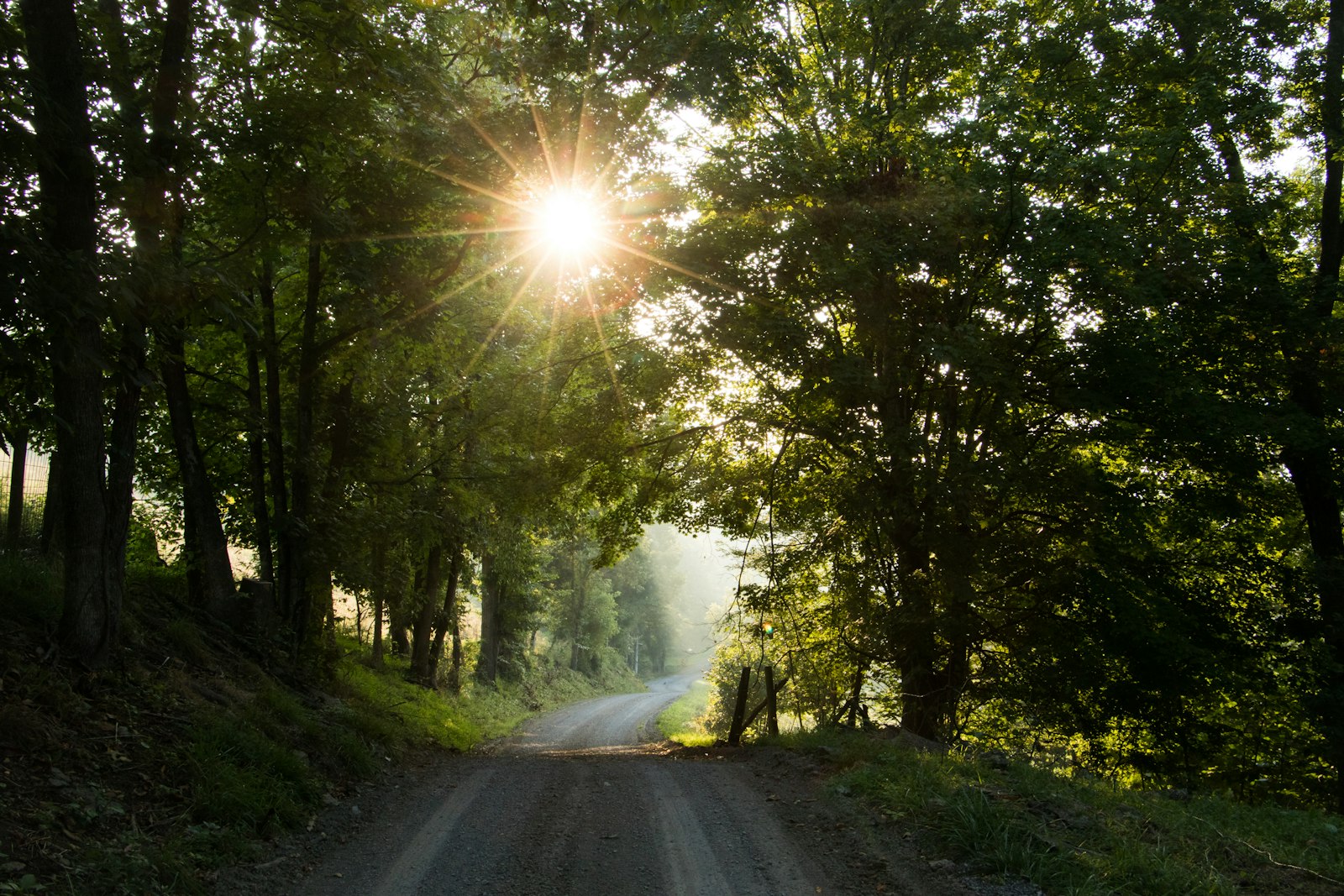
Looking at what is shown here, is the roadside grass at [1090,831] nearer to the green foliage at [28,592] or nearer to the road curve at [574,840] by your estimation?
the road curve at [574,840]

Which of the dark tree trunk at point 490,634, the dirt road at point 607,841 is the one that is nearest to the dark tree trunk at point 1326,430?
the dirt road at point 607,841

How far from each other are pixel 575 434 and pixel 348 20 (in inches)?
330

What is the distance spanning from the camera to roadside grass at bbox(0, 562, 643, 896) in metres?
5.34

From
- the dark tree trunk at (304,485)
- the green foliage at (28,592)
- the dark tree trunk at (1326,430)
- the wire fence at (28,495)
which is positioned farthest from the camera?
the dark tree trunk at (304,485)

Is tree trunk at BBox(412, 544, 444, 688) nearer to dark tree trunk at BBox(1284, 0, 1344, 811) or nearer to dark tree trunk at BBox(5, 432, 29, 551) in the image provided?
dark tree trunk at BBox(5, 432, 29, 551)

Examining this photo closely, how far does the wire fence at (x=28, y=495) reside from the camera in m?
11.4

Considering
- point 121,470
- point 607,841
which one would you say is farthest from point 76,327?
point 607,841

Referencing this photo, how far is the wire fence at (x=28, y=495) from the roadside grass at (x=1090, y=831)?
1140 centimetres

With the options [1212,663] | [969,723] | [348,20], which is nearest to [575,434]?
[348,20]

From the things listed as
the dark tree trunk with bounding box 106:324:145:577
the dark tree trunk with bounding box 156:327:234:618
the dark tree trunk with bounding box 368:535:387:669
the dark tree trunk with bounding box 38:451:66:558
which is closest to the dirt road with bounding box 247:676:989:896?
the dark tree trunk with bounding box 106:324:145:577

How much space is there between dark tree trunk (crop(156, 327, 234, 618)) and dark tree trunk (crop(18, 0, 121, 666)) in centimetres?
324

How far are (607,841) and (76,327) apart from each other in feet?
19.3

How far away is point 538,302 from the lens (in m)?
18.0

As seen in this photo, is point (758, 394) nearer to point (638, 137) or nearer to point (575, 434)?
point (575, 434)
